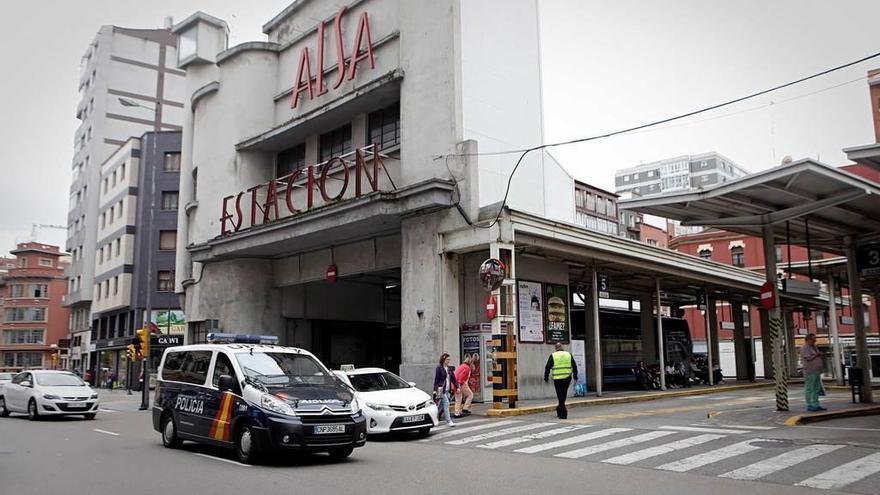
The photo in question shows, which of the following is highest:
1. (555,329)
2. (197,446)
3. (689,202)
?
(689,202)

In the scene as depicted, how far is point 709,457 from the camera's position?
11516mm

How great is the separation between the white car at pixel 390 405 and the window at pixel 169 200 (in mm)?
41271

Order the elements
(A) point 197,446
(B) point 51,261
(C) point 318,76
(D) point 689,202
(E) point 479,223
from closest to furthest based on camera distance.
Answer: (A) point 197,446, (D) point 689,202, (E) point 479,223, (C) point 318,76, (B) point 51,261

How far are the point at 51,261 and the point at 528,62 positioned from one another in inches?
3040

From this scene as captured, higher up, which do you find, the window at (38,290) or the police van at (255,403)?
the window at (38,290)

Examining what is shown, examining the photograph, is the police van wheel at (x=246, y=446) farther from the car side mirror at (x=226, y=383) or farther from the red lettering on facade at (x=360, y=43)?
the red lettering on facade at (x=360, y=43)

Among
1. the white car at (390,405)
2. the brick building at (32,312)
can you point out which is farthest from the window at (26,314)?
the white car at (390,405)

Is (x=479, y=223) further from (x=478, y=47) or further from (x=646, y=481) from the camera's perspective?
(x=646, y=481)

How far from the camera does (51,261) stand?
84938mm

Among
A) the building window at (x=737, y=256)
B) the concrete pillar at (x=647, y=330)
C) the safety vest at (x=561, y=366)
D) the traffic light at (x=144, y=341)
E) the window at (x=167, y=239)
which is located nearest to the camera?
the safety vest at (x=561, y=366)

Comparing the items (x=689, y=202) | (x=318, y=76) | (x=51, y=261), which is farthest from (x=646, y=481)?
(x=51, y=261)

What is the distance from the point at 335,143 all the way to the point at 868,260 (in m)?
18.7

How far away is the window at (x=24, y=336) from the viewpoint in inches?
3211

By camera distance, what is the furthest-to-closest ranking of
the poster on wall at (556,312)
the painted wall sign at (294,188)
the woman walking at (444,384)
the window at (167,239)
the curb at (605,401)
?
1. the window at (167,239)
2. the poster on wall at (556,312)
3. the painted wall sign at (294,188)
4. the curb at (605,401)
5. the woman walking at (444,384)
